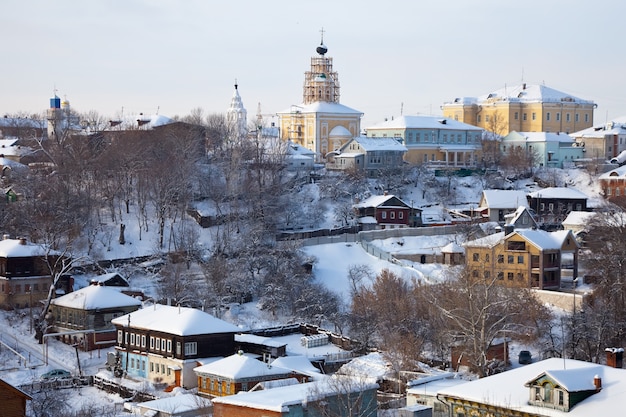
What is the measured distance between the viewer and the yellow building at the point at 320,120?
7244 centimetres

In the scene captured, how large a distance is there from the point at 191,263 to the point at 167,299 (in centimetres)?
541

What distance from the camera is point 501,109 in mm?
81750

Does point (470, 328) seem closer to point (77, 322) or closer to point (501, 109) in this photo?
point (77, 322)

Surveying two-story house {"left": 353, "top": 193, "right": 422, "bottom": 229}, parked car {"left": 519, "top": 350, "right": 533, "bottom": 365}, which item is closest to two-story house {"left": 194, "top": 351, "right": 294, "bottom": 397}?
parked car {"left": 519, "top": 350, "right": 533, "bottom": 365}

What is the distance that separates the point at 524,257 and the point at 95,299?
1819 centimetres

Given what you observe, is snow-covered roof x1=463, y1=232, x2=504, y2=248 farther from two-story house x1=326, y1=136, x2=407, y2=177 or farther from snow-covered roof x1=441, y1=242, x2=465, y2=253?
two-story house x1=326, y1=136, x2=407, y2=177

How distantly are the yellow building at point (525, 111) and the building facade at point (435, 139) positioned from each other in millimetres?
6572

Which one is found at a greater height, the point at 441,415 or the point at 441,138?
the point at 441,138

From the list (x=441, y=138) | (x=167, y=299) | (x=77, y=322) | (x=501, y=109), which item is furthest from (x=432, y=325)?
(x=501, y=109)

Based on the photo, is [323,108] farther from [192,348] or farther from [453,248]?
[192,348]

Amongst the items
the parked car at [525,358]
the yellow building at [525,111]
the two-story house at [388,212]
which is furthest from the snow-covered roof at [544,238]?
the yellow building at [525,111]

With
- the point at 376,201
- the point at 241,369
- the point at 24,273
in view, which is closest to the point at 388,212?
the point at 376,201

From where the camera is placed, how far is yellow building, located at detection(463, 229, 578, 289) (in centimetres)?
4569

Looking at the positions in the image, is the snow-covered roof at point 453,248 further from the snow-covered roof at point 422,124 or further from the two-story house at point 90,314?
the snow-covered roof at point 422,124
